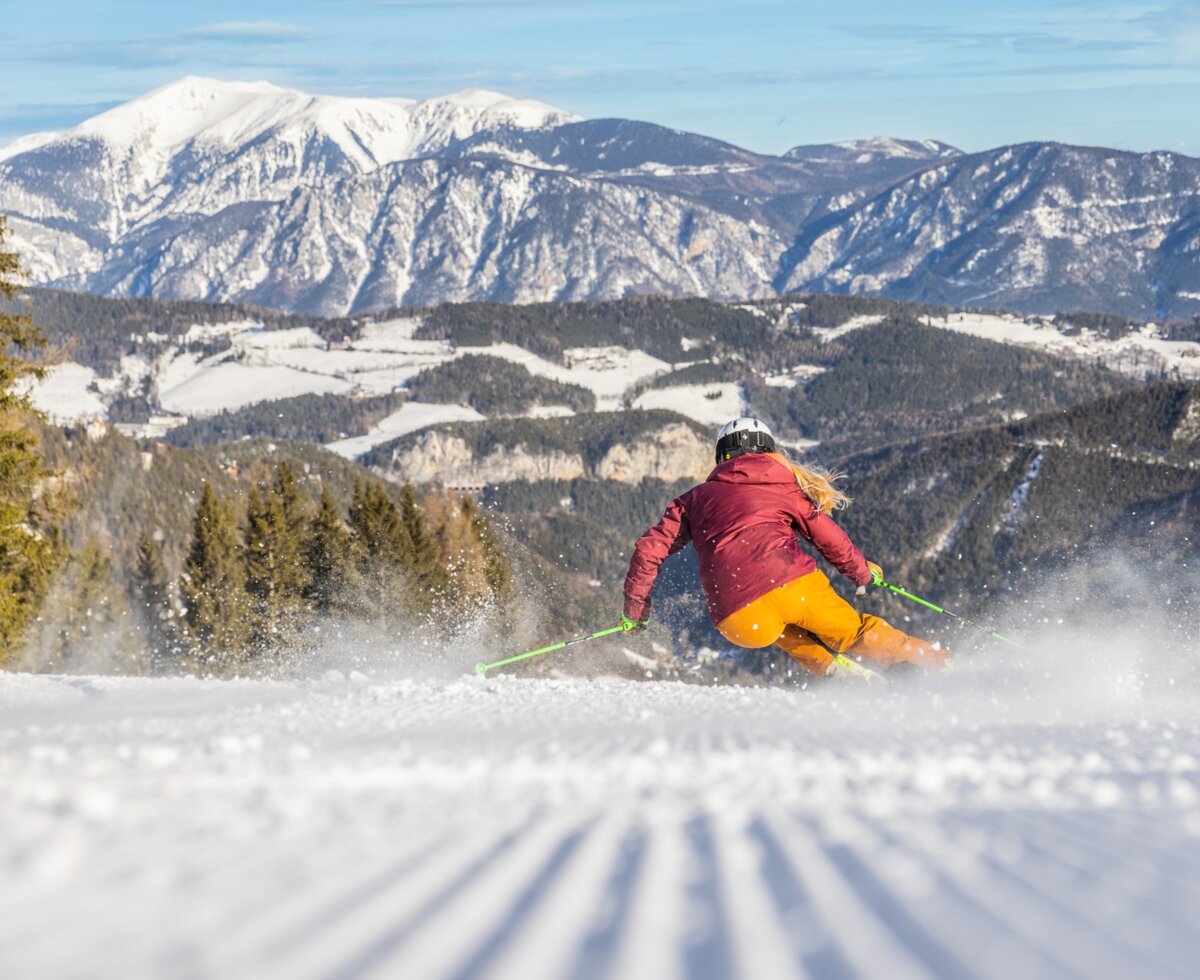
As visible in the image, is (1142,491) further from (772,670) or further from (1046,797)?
(1046,797)

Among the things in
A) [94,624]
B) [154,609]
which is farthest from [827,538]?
[154,609]

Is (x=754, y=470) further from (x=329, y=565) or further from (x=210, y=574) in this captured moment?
(x=210, y=574)

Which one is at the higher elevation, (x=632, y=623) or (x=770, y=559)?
(x=770, y=559)

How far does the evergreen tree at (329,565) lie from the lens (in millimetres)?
38969

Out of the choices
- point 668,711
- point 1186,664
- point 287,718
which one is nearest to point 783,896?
point 287,718

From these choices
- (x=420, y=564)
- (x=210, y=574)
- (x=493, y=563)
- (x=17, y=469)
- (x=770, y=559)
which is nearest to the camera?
(x=770, y=559)

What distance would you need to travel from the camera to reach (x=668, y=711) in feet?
29.2

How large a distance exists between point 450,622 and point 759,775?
31404 mm

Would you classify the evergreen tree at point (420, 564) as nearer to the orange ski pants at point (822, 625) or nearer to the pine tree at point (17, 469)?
the pine tree at point (17, 469)

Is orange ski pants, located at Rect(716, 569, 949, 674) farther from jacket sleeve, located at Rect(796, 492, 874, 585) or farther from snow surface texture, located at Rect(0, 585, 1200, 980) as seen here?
snow surface texture, located at Rect(0, 585, 1200, 980)

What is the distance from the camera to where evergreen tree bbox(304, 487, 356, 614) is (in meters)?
39.0

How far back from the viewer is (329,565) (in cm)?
3912

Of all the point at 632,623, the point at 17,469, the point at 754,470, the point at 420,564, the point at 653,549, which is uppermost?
the point at 754,470

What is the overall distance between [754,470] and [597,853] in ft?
23.6
